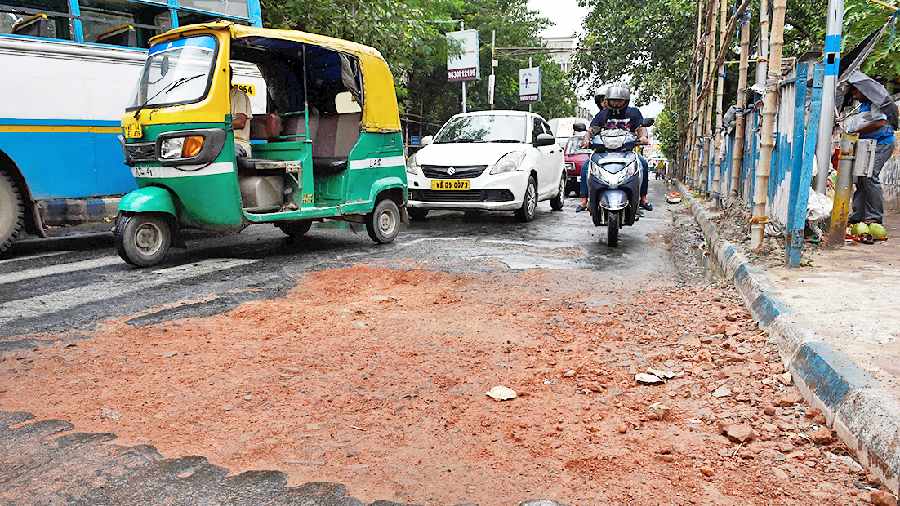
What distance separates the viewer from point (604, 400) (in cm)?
306

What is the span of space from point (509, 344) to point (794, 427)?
156 centimetres

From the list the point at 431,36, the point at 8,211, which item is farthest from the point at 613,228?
the point at 431,36

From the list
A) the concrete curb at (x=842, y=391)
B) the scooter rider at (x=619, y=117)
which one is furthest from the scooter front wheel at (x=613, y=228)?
the concrete curb at (x=842, y=391)

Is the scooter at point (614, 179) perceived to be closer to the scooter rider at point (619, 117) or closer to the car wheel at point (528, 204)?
the scooter rider at point (619, 117)

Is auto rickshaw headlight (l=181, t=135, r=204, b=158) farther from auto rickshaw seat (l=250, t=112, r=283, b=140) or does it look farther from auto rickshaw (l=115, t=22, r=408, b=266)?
auto rickshaw seat (l=250, t=112, r=283, b=140)

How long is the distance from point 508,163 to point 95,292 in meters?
6.03

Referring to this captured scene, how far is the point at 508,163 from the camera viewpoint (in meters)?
9.83

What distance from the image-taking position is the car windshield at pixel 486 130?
10.8 metres

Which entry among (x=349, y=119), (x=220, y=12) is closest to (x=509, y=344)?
(x=349, y=119)

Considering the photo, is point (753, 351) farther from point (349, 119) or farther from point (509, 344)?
point (349, 119)

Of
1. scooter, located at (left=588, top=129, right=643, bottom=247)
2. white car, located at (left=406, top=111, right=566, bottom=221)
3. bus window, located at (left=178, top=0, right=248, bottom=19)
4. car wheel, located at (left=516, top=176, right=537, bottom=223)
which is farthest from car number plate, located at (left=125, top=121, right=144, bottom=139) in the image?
car wheel, located at (left=516, top=176, right=537, bottom=223)

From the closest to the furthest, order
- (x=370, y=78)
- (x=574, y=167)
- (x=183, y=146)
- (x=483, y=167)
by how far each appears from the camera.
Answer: (x=183, y=146) → (x=370, y=78) → (x=483, y=167) → (x=574, y=167)

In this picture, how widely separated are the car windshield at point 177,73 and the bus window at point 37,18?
163cm

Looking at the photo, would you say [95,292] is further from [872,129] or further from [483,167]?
[872,129]
